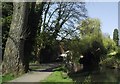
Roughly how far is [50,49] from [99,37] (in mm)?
8340

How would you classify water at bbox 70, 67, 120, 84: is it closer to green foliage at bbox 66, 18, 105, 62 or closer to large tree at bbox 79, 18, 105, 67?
green foliage at bbox 66, 18, 105, 62

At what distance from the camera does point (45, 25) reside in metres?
40.1

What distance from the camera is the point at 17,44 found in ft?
57.8

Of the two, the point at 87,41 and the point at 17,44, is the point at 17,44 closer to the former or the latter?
the point at 17,44

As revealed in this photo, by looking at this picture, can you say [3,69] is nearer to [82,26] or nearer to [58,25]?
[58,25]

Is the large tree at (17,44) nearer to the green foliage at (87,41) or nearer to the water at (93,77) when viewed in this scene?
the water at (93,77)

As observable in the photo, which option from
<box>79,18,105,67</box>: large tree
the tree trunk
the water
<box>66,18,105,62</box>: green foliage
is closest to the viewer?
the tree trunk

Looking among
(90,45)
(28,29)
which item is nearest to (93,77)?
(28,29)

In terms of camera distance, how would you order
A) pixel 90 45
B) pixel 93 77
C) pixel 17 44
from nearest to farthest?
pixel 17 44
pixel 93 77
pixel 90 45

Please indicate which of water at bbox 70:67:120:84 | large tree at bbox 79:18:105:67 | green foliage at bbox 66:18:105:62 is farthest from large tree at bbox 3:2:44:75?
large tree at bbox 79:18:105:67

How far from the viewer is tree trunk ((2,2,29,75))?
17562mm

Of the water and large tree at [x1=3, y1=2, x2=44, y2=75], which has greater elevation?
large tree at [x1=3, y1=2, x2=44, y2=75]

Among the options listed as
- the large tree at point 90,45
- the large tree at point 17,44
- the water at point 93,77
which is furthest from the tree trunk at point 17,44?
the large tree at point 90,45

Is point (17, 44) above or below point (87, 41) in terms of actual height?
below
